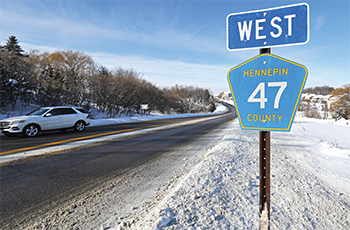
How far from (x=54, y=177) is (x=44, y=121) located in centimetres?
760

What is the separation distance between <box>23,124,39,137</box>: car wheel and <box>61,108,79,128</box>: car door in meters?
1.48

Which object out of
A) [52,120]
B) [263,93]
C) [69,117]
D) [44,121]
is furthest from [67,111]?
[263,93]

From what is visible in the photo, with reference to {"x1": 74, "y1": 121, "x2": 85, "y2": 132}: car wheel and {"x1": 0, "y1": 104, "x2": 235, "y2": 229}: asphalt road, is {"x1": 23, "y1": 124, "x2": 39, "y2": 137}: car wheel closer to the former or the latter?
{"x1": 74, "y1": 121, "x2": 85, "y2": 132}: car wheel

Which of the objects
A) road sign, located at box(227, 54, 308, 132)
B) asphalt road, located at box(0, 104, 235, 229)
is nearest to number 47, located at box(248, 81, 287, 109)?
road sign, located at box(227, 54, 308, 132)

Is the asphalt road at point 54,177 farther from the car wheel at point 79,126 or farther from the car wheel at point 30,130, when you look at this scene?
the car wheel at point 79,126

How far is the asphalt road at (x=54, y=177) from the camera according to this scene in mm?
2820

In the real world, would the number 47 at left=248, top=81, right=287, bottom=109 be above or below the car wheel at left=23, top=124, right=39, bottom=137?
above

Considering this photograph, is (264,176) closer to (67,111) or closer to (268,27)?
(268,27)

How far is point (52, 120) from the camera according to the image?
10367mm

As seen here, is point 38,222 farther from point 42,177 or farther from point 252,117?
point 252,117

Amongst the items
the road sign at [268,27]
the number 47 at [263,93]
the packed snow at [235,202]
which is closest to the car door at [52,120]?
the packed snow at [235,202]

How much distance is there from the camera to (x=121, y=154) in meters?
5.99

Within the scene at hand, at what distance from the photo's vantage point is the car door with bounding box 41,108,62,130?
33.1 ft

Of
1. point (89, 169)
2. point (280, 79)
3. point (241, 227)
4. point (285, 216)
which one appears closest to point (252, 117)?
point (280, 79)
